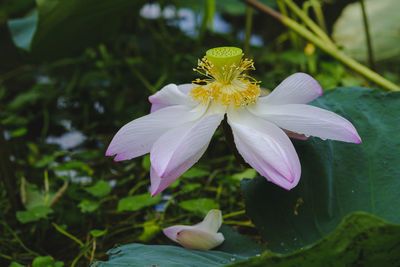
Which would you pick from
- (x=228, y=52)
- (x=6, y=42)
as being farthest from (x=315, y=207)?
(x=6, y=42)

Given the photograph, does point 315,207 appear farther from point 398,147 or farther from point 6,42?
point 6,42

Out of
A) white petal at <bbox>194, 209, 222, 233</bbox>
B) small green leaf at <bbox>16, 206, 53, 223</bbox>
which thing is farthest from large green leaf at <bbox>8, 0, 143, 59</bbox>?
white petal at <bbox>194, 209, 222, 233</bbox>

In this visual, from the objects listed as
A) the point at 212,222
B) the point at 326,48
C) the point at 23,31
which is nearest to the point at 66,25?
the point at 23,31

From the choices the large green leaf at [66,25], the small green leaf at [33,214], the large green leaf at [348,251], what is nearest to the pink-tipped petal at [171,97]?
the large green leaf at [348,251]

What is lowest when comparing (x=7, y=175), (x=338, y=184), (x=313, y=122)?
(x=7, y=175)

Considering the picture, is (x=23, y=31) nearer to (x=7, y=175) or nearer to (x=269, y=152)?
→ (x=7, y=175)

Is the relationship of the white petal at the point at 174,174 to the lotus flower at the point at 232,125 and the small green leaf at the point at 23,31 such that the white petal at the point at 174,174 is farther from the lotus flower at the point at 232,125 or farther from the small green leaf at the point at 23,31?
the small green leaf at the point at 23,31
